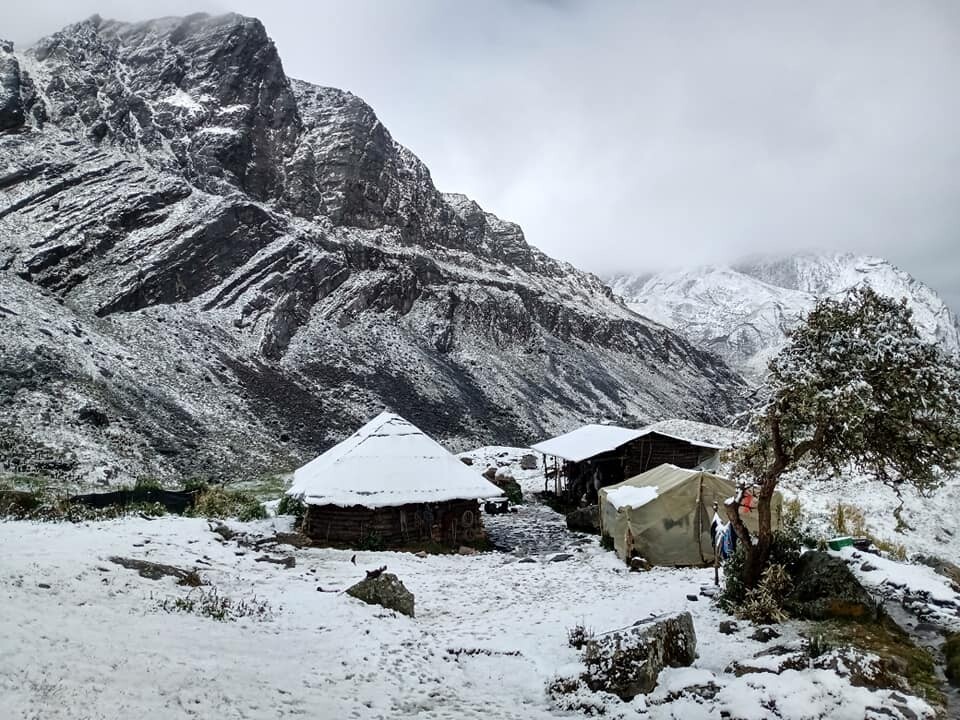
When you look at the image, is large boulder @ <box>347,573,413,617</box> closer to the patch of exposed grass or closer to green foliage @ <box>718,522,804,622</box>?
green foliage @ <box>718,522,804,622</box>

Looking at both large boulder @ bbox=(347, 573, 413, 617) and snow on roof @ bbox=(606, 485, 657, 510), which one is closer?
large boulder @ bbox=(347, 573, 413, 617)

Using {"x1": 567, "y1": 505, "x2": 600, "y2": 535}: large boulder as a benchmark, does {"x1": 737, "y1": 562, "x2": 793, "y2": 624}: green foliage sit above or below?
above

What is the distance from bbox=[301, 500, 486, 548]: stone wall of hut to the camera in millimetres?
21297

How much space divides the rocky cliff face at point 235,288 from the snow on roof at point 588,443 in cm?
2077

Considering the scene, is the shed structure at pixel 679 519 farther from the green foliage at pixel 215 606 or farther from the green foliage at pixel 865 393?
the green foliage at pixel 215 606

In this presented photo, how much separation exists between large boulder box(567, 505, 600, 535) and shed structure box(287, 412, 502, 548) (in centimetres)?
472

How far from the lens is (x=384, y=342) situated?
6906cm

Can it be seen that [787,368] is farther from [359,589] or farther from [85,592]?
[85,592]

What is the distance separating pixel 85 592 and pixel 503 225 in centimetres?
11785

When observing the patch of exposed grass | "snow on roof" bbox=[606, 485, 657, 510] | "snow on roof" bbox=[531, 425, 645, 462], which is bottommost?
the patch of exposed grass

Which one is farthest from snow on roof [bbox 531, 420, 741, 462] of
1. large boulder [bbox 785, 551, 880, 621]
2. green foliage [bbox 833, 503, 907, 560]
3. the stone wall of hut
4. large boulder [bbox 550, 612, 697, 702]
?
large boulder [bbox 550, 612, 697, 702]

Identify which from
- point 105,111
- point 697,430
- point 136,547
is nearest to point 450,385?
point 697,430

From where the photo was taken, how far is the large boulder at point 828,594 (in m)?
10.6

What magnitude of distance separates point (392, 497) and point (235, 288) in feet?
156
